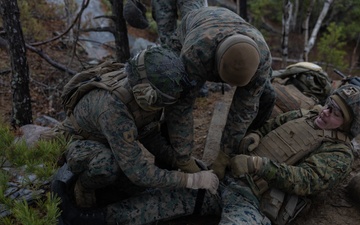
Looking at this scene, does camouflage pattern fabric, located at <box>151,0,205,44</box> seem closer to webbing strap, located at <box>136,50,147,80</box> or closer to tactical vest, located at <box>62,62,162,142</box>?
tactical vest, located at <box>62,62,162,142</box>

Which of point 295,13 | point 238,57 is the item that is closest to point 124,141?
point 238,57

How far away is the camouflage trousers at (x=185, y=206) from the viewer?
3.01 m

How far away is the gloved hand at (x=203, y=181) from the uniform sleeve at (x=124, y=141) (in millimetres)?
279

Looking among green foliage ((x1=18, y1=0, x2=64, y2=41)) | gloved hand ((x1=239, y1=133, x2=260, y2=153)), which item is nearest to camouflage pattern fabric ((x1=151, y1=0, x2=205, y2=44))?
gloved hand ((x1=239, y1=133, x2=260, y2=153))

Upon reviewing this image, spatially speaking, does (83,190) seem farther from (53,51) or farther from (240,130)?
(53,51)

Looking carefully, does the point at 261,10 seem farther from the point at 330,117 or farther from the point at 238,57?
the point at 238,57

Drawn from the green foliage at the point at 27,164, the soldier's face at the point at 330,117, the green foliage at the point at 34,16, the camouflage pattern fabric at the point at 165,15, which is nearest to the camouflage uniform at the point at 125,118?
the green foliage at the point at 27,164

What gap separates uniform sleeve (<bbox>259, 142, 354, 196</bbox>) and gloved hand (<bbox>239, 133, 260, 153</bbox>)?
0.34 m

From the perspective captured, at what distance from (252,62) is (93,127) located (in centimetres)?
136

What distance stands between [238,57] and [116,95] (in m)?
0.93

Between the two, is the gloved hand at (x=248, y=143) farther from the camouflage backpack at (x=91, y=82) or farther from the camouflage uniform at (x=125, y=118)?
the camouflage backpack at (x=91, y=82)

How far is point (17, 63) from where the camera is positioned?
401 centimetres

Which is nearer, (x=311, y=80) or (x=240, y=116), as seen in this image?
(x=240, y=116)

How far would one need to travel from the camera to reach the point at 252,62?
260 centimetres
